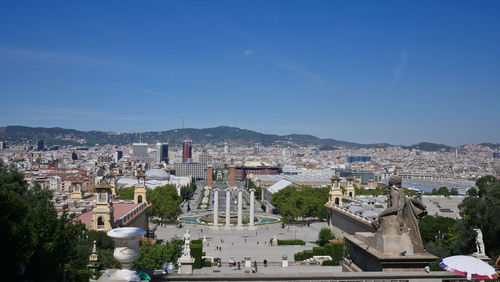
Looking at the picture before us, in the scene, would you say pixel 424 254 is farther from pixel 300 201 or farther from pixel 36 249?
pixel 300 201

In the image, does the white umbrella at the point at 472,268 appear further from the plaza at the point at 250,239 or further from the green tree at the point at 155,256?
the plaza at the point at 250,239

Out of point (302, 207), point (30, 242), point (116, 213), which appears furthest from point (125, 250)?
point (302, 207)

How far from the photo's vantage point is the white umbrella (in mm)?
7109

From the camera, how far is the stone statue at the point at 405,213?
6.28 metres

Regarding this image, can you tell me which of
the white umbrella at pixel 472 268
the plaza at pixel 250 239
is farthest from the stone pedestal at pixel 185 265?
the plaza at pixel 250 239

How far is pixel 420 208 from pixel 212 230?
147 ft

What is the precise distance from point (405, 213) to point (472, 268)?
201cm

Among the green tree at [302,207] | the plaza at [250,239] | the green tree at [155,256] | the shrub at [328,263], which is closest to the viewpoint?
the green tree at [155,256]

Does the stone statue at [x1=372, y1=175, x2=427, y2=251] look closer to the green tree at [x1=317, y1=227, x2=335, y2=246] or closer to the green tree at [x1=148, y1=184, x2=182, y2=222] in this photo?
the green tree at [x1=317, y1=227, x2=335, y2=246]

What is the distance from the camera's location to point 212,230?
1964 inches

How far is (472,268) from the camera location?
7.28 m

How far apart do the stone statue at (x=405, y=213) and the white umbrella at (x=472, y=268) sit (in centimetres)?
115

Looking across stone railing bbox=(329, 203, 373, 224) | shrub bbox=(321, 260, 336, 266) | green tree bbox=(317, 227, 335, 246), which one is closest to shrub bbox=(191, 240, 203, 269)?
shrub bbox=(321, 260, 336, 266)

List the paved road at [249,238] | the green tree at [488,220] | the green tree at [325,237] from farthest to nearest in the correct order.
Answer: the green tree at [325,237] → the paved road at [249,238] → the green tree at [488,220]
